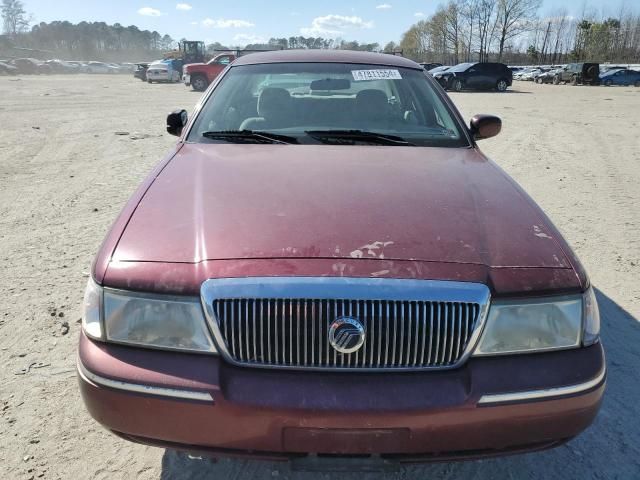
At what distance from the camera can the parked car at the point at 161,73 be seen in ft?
104

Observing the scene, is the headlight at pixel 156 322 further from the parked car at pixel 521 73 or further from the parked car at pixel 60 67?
the parked car at pixel 60 67

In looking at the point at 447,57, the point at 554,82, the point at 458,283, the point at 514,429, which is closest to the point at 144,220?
the point at 458,283

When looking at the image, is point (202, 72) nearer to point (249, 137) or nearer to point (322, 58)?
point (322, 58)

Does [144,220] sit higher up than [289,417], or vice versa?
[144,220]

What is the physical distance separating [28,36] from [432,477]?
110 m

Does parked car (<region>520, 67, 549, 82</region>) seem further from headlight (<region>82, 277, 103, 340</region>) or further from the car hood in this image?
headlight (<region>82, 277, 103, 340</region>)

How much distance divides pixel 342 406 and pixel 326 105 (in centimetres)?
204

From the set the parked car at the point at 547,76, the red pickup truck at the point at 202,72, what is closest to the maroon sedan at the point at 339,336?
the red pickup truck at the point at 202,72

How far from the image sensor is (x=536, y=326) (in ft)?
5.40

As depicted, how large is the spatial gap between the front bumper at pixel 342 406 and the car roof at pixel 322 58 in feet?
7.97

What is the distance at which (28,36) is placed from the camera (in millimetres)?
90688

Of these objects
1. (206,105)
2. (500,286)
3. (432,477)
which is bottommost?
(432,477)

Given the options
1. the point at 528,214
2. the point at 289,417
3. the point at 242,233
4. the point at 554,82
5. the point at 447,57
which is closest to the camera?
the point at 289,417

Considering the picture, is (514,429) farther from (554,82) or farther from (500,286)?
(554,82)
